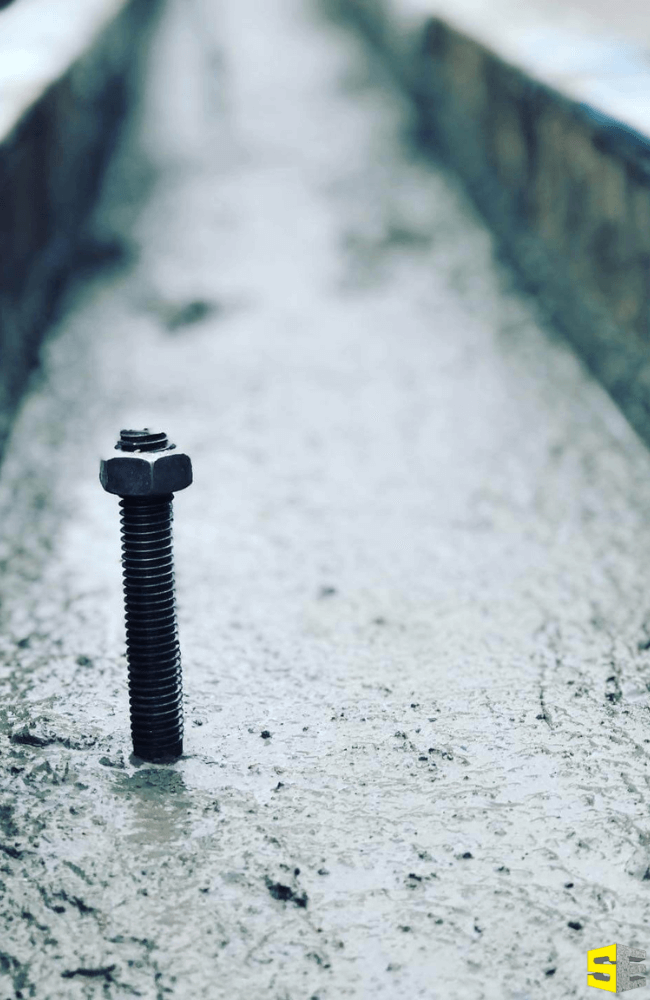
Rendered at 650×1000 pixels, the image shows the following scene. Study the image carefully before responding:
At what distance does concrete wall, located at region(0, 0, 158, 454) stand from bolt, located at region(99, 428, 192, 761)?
1.45 m

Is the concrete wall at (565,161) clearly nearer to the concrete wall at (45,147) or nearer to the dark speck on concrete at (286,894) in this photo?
the concrete wall at (45,147)

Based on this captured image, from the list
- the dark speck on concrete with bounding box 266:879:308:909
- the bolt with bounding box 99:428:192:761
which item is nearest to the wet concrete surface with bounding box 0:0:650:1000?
the dark speck on concrete with bounding box 266:879:308:909

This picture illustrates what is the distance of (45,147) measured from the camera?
4.16 meters

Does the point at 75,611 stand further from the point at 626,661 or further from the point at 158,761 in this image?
the point at 626,661

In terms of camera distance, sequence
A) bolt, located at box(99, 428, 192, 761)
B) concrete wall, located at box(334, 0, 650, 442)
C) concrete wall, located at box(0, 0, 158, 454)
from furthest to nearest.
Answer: concrete wall, located at box(0, 0, 158, 454), concrete wall, located at box(334, 0, 650, 442), bolt, located at box(99, 428, 192, 761)

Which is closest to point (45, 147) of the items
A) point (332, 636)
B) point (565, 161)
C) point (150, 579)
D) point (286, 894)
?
point (565, 161)

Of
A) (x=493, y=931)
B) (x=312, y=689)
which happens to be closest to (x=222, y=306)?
(x=312, y=689)

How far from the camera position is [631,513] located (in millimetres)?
2992

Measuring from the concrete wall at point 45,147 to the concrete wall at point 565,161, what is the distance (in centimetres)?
178

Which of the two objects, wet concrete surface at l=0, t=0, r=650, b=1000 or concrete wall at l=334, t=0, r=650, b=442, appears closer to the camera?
wet concrete surface at l=0, t=0, r=650, b=1000

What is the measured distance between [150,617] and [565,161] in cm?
257

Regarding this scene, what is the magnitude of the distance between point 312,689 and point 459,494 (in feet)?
3.29

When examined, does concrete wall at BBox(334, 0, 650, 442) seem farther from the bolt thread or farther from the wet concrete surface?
the bolt thread

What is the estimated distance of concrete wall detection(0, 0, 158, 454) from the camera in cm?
358
